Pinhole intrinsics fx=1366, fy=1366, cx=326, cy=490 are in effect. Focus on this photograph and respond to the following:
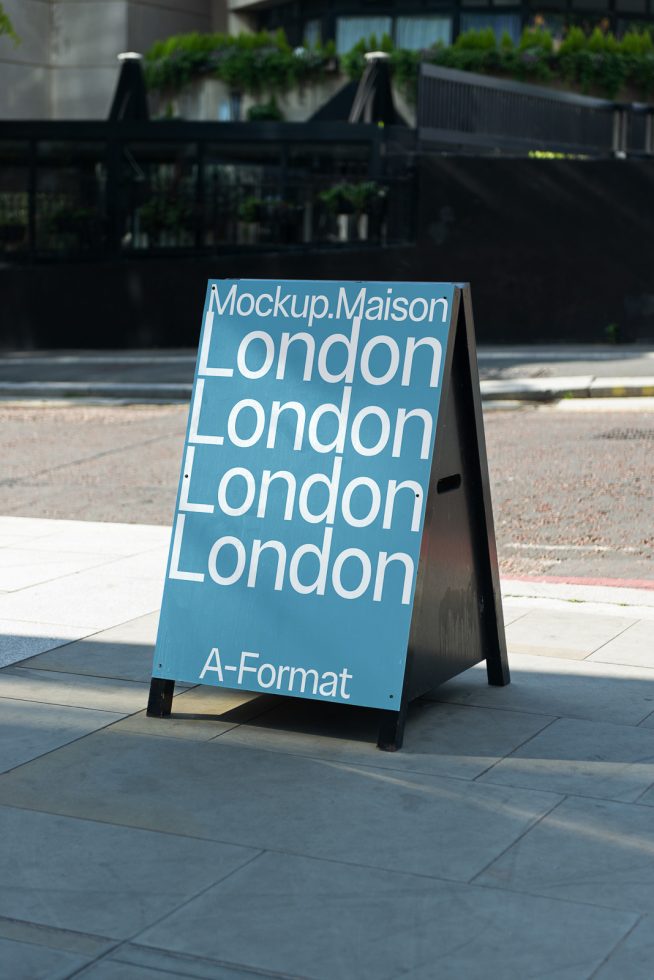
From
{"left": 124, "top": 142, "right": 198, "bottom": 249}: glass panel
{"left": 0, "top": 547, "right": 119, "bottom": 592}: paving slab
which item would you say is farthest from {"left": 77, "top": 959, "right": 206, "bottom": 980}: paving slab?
{"left": 124, "top": 142, "right": 198, "bottom": 249}: glass panel

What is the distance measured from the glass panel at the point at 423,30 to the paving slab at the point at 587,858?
31064 mm

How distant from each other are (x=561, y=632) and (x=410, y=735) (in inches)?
65.8

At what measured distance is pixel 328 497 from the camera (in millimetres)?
5105

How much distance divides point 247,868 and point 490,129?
2326 centimetres

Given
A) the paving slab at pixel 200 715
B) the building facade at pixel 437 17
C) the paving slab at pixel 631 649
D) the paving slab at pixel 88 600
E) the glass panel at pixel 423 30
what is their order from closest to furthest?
the paving slab at pixel 200 715 < the paving slab at pixel 631 649 < the paving slab at pixel 88 600 < the building facade at pixel 437 17 < the glass panel at pixel 423 30

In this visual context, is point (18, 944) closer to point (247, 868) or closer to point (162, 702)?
point (247, 868)

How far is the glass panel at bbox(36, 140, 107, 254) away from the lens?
23484 millimetres

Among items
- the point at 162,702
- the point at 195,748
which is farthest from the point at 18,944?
the point at 162,702

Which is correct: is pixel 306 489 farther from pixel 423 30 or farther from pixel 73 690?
pixel 423 30

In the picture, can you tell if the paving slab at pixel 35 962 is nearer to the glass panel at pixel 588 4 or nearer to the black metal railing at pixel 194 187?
the black metal railing at pixel 194 187

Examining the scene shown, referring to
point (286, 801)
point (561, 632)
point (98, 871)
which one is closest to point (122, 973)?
point (98, 871)

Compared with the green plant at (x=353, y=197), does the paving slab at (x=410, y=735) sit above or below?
above

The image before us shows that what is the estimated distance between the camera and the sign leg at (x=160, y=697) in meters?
5.21

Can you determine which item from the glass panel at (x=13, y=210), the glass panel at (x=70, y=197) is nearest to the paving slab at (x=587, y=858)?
the glass panel at (x=70, y=197)
